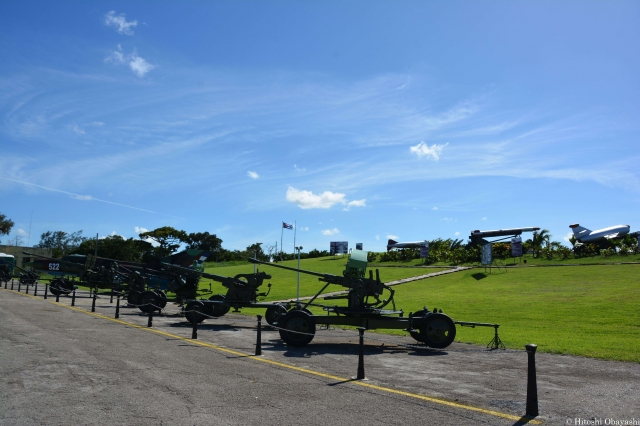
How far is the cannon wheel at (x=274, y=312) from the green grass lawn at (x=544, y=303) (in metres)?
4.09

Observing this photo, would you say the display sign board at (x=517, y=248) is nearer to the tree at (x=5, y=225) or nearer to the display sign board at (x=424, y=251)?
the display sign board at (x=424, y=251)

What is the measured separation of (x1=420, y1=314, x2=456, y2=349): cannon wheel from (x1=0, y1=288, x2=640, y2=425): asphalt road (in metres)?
0.37

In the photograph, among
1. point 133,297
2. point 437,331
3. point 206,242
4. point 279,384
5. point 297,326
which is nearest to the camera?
Answer: point 279,384

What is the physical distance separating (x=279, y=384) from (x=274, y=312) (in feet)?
34.5

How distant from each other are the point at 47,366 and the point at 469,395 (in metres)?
7.46

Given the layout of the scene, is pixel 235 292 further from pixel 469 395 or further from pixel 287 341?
pixel 469 395

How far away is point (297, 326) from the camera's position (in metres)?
13.3

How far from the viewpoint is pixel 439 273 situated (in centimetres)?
4466

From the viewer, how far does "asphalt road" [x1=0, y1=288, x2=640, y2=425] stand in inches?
247

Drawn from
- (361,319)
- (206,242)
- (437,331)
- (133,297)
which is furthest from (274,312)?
(206,242)

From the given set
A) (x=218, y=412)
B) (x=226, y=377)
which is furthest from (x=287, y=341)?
(x=218, y=412)

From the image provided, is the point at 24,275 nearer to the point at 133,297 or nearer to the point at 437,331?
the point at 133,297

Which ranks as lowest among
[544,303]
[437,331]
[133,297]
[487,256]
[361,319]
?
[133,297]

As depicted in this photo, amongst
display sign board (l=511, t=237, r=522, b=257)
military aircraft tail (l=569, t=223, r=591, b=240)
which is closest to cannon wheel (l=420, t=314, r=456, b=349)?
display sign board (l=511, t=237, r=522, b=257)
